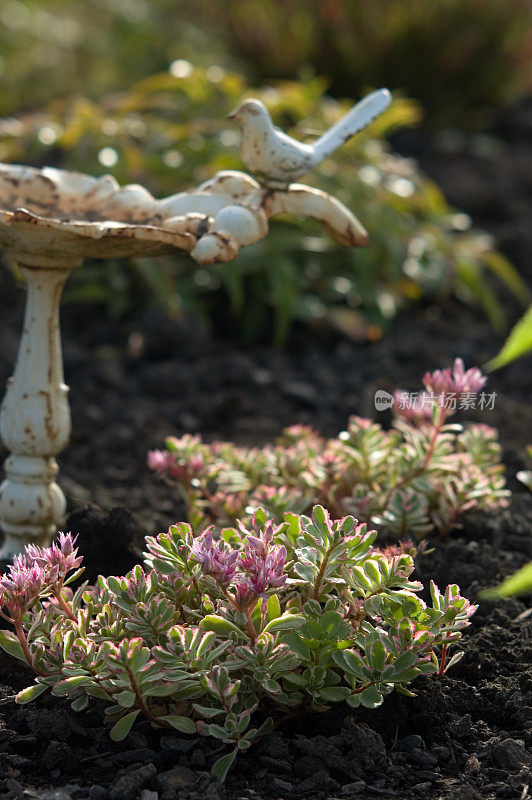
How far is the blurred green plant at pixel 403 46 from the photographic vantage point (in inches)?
261

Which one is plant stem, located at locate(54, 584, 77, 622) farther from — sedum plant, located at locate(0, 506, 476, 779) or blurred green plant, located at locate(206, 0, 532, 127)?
blurred green plant, located at locate(206, 0, 532, 127)

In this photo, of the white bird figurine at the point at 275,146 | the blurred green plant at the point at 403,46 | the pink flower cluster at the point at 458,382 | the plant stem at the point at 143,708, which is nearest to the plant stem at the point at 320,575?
the plant stem at the point at 143,708

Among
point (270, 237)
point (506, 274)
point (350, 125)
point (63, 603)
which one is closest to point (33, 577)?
point (63, 603)

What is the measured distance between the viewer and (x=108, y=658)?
167 cm

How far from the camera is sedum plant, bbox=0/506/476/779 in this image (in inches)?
66.3

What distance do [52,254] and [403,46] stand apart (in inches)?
203

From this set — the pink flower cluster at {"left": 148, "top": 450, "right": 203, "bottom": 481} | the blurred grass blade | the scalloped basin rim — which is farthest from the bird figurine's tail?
the blurred grass blade

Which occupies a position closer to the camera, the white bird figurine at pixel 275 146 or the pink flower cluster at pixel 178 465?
the white bird figurine at pixel 275 146

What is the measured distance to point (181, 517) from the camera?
2770 mm

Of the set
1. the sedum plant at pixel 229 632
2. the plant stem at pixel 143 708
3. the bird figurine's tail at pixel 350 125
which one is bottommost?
the plant stem at pixel 143 708

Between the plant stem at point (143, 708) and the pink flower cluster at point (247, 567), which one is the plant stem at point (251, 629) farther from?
the plant stem at point (143, 708)

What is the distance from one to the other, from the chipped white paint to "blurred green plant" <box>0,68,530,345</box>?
161 cm

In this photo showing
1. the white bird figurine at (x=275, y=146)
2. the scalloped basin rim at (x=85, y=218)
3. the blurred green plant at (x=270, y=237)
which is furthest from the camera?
the blurred green plant at (x=270, y=237)

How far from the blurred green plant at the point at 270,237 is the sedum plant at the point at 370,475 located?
1.55 meters
